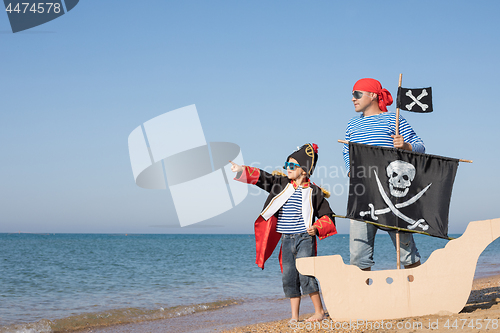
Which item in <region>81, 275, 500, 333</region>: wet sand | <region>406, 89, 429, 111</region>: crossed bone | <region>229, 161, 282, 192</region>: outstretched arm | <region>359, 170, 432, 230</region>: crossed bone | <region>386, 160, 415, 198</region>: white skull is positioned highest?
<region>406, 89, 429, 111</region>: crossed bone

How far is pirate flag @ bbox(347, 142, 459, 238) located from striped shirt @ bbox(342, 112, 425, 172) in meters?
0.15

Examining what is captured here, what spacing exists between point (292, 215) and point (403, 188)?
116 centimetres

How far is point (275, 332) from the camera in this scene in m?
3.86

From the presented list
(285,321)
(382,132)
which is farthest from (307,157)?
(285,321)

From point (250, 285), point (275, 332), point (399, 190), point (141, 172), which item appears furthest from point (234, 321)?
point (250, 285)

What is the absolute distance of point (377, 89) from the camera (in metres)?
4.12

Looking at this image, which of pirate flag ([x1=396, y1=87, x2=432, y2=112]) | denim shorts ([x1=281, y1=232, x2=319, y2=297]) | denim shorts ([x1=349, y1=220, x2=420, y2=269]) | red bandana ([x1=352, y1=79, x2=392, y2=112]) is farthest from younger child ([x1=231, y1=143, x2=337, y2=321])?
pirate flag ([x1=396, y1=87, x2=432, y2=112])

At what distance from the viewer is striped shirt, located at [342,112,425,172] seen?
13.0 ft

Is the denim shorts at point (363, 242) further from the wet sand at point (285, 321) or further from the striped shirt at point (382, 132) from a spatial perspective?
the striped shirt at point (382, 132)

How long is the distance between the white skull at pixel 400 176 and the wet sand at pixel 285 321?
1220mm

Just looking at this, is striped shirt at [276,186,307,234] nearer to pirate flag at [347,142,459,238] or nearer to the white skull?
pirate flag at [347,142,459,238]

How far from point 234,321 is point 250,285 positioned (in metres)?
4.25

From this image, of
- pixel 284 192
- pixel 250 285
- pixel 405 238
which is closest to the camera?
pixel 405 238

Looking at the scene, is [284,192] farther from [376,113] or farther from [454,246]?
[454,246]
